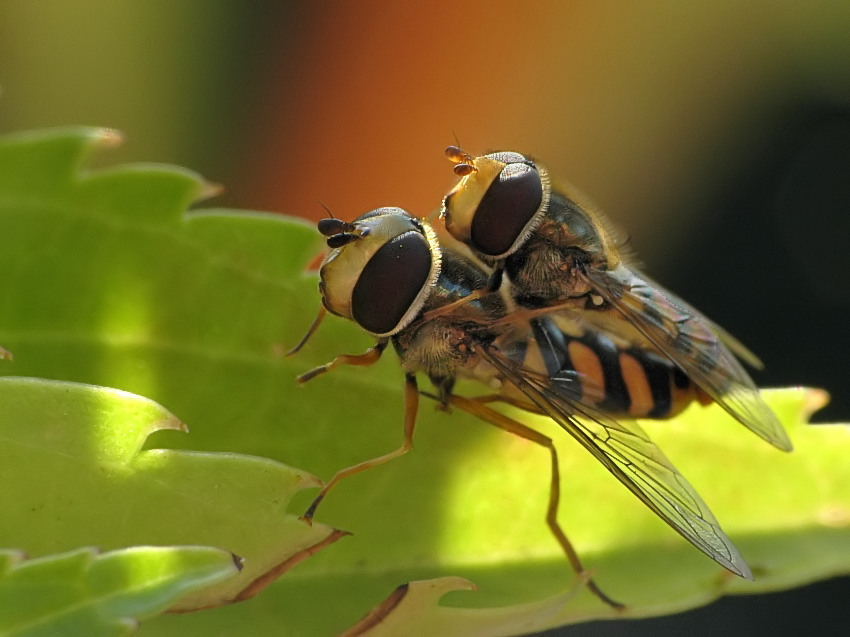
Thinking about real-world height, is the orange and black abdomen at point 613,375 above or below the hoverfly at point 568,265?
below

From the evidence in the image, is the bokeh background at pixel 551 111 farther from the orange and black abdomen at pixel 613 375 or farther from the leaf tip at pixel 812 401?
the leaf tip at pixel 812 401

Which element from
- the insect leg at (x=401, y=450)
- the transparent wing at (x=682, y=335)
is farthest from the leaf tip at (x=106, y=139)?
the transparent wing at (x=682, y=335)

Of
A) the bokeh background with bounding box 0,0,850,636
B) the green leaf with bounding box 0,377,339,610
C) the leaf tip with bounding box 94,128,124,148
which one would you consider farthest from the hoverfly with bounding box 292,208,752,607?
the bokeh background with bounding box 0,0,850,636

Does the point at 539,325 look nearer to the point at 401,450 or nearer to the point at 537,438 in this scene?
the point at 537,438

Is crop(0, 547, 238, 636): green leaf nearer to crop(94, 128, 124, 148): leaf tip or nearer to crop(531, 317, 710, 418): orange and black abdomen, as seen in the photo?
crop(94, 128, 124, 148): leaf tip

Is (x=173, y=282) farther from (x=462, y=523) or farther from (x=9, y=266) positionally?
(x=462, y=523)

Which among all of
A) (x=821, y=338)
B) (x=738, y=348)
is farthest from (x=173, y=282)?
(x=821, y=338)
